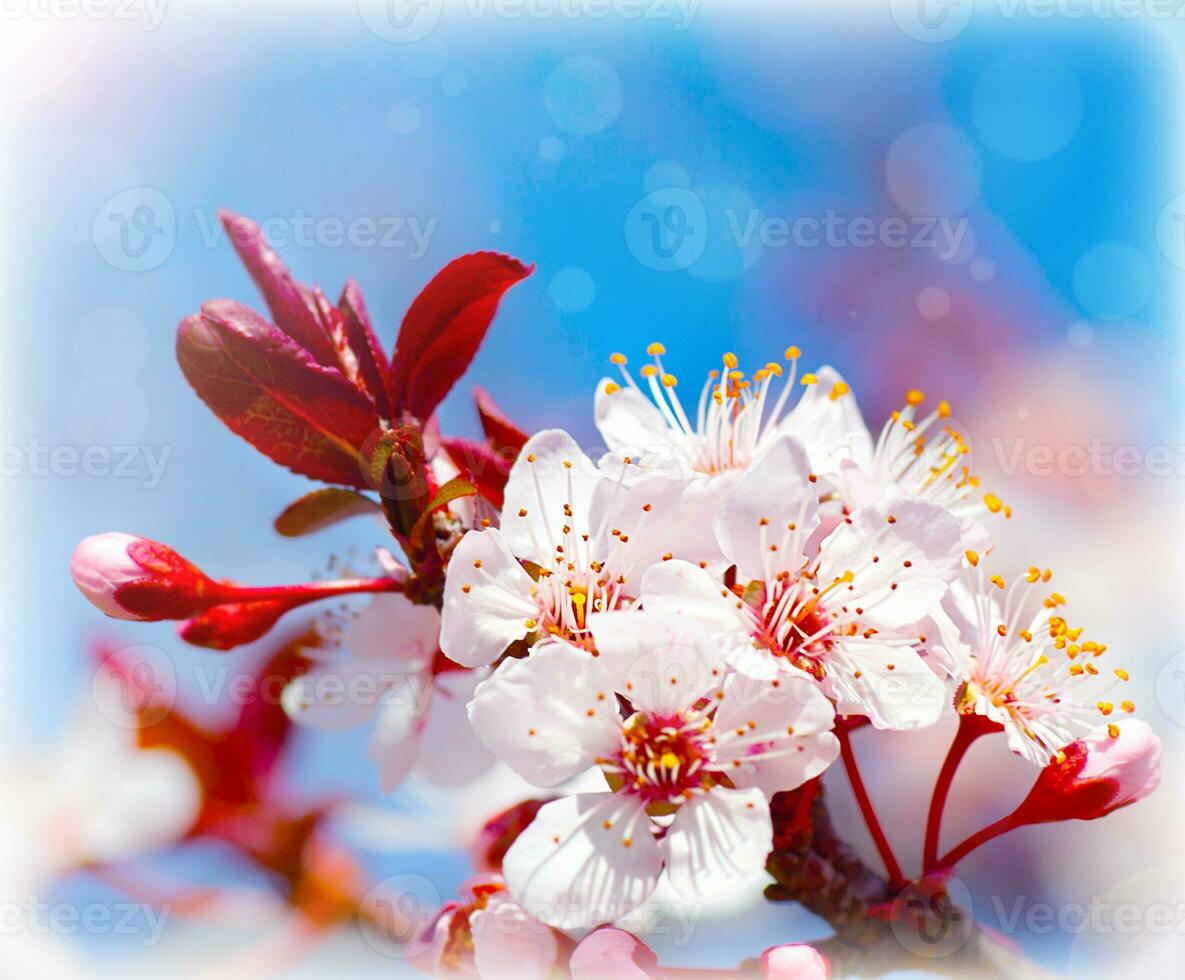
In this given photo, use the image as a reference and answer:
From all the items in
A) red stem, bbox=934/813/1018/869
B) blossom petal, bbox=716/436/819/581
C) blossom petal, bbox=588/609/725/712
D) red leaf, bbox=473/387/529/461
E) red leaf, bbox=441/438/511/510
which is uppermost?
red leaf, bbox=473/387/529/461

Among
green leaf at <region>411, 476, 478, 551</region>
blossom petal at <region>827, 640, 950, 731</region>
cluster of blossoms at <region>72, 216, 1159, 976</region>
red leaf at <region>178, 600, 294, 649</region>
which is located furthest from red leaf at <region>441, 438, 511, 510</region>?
blossom petal at <region>827, 640, 950, 731</region>

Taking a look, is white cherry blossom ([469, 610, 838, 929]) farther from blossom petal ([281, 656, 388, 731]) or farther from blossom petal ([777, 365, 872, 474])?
blossom petal ([281, 656, 388, 731])

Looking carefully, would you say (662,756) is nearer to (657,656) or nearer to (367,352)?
(657,656)

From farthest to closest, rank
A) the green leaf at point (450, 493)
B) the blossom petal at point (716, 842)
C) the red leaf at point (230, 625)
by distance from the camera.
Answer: the red leaf at point (230, 625)
the green leaf at point (450, 493)
the blossom petal at point (716, 842)

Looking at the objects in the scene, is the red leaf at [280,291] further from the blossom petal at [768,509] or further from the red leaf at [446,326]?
the blossom petal at [768,509]

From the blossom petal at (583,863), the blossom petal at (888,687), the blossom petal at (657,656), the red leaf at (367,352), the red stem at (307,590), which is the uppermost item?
the red leaf at (367,352)

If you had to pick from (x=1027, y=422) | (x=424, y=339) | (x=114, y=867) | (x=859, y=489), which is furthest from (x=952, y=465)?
(x=114, y=867)

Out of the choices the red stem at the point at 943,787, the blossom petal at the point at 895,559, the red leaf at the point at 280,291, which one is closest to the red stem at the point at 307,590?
the red leaf at the point at 280,291

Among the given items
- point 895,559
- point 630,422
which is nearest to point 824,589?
point 895,559
